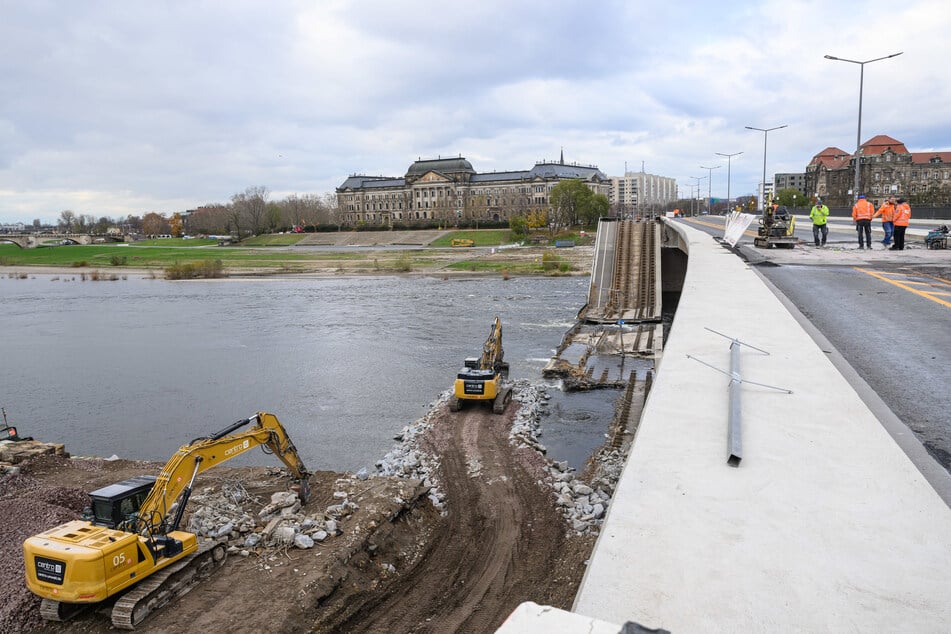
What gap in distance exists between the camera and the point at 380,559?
39.4ft

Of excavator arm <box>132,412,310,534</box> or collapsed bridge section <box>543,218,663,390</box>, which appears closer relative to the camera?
excavator arm <box>132,412,310,534</box>

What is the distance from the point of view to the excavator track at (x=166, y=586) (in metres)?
9.79

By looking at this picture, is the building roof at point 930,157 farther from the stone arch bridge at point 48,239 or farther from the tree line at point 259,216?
the stone arch bridge at point 48,239

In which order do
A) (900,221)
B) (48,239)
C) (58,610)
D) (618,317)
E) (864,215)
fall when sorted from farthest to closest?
(48,239) → (618,317) → (864,215) → (900,221) → (58,610)

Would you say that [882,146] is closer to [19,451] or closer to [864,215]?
[864,215]

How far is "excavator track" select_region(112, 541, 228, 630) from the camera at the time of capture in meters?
9.79

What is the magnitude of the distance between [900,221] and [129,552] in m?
26.5

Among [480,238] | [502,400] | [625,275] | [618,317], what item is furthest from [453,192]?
[502,400]

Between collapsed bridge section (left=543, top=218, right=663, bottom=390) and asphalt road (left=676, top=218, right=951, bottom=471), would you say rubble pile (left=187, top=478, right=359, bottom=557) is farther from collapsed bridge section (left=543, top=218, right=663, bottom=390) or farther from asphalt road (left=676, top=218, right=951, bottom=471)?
collapsed bridge section (left=543, top=218, right=663, bottom=390)

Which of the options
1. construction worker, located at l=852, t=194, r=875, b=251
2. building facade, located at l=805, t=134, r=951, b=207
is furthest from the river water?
building facade, located at l=805, t=134, r=951, b=207

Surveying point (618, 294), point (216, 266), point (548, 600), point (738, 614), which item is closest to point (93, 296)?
point (216, 266)

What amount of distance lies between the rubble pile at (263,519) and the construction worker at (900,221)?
2214 centimetres

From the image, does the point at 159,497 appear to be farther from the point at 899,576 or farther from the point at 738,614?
the point at 899,576

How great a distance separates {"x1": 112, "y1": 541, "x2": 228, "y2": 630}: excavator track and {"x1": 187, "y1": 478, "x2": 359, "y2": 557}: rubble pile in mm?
636
